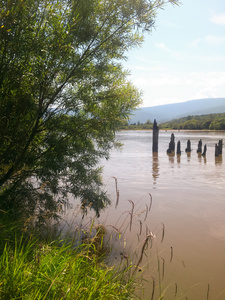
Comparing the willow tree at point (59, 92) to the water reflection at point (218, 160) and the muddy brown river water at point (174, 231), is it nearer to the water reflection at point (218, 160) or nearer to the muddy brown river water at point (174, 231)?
the muddy brown river water at point (174, 231)

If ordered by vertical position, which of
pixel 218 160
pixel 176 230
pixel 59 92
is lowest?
pixel 218 160

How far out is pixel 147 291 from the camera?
14.0 ft

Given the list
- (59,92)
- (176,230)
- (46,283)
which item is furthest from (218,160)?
(46,283)

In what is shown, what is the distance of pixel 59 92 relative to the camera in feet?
19.5

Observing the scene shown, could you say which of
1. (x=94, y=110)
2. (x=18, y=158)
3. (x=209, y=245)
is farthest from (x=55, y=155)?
(x=209, y=245)

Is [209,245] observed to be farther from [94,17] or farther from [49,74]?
[94,17]

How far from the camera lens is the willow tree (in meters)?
4.82

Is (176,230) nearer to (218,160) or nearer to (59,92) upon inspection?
(59,92)

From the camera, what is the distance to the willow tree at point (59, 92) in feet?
15.8

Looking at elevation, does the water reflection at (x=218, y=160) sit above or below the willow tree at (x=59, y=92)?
below

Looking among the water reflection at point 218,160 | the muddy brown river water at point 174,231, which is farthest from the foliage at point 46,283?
the water reflection at point 218,160

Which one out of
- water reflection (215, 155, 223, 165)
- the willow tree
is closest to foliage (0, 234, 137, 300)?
the willow tree

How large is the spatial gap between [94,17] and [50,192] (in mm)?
3862

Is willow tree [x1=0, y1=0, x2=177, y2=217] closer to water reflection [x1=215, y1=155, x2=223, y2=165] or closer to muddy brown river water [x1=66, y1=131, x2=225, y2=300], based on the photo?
muddy brown river water [x1=66, y1=131, x2=225, y2=300]
